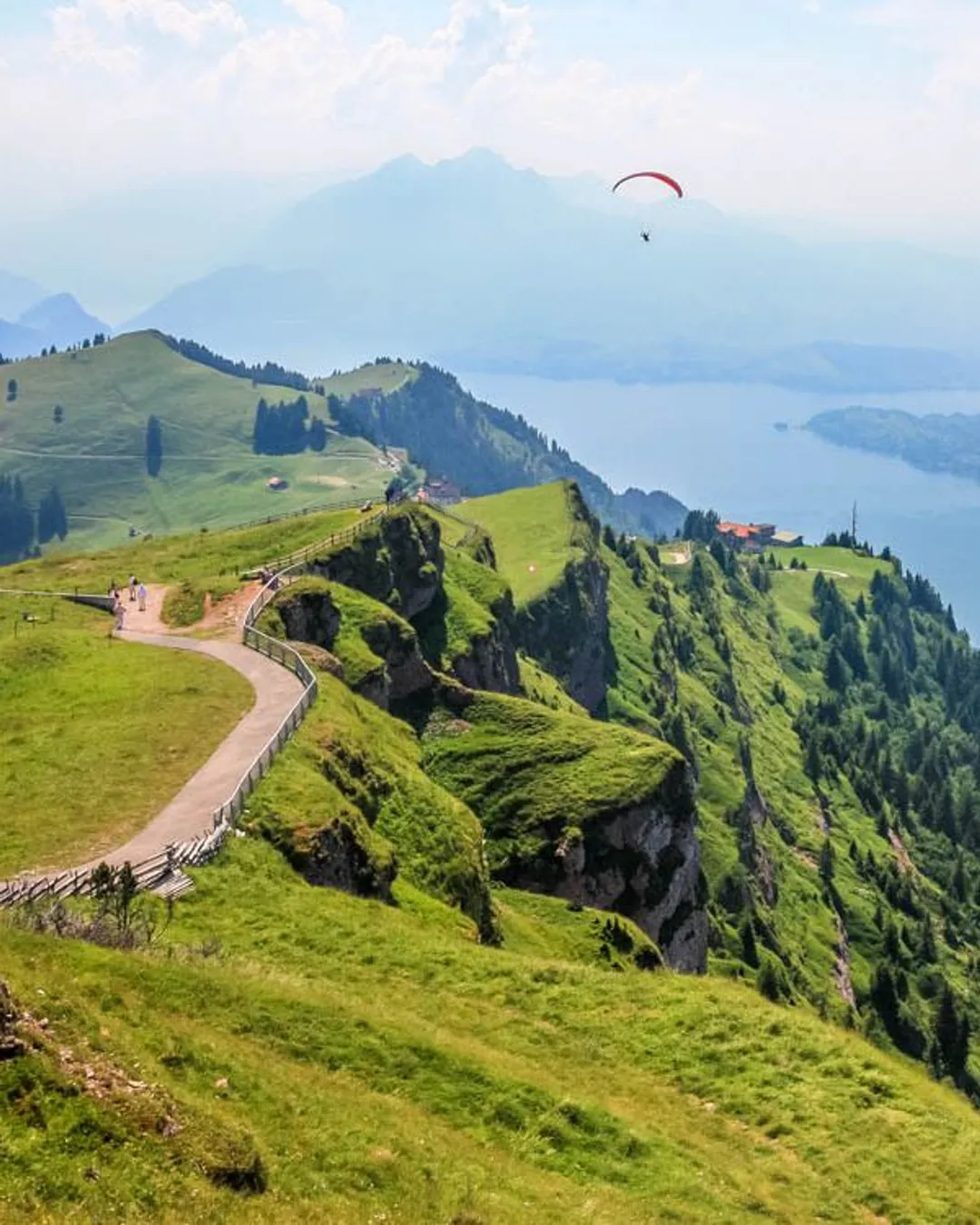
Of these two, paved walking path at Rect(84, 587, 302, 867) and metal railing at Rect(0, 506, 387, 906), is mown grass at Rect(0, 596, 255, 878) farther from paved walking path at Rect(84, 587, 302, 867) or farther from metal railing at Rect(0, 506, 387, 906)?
metal railing at Rect(0, 506, 387, 906)

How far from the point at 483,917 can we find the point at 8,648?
112ft

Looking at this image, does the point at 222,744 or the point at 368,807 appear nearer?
the point at 222,744

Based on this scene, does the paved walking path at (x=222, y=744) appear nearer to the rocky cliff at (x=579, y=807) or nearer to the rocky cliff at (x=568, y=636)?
the rocky cliff at (x=579, y=807)

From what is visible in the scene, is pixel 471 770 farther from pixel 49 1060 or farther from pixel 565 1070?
pixel 49 1060

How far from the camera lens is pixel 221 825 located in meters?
46.2

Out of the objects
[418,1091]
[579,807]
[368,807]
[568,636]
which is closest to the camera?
[418,1091]

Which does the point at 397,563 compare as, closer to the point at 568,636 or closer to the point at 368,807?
the point at 368,807

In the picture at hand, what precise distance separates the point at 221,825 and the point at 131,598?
1909 inches

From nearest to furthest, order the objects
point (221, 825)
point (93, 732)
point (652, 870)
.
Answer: point (221, 825)
point (93, 732)
point (652, 870)

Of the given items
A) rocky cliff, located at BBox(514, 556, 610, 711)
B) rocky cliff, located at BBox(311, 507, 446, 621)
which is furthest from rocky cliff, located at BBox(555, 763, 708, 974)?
rocky cliff, located at BBox(514, 556, 610, 711)

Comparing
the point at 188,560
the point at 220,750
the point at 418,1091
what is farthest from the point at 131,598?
the point at 418,1091

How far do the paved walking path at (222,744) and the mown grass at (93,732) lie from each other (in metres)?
0.76

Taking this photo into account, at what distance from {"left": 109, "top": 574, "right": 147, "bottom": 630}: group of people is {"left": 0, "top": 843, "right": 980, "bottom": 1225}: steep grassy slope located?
44.1 meters

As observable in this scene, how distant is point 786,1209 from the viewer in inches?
1188
